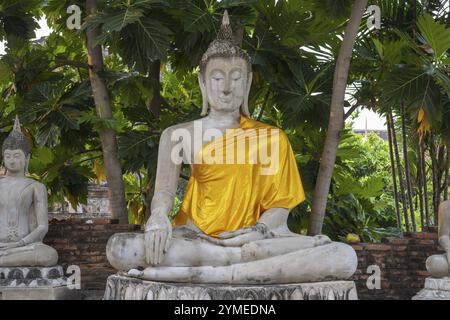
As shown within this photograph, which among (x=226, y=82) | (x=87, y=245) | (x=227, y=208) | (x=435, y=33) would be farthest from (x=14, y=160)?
(x=435, y=33)

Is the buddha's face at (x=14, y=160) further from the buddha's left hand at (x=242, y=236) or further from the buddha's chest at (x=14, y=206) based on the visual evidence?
the buddha's left hand at (x=242, y=236)

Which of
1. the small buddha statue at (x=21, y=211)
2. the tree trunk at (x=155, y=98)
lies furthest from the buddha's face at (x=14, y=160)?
the tree trunk at (x=155, y=98)

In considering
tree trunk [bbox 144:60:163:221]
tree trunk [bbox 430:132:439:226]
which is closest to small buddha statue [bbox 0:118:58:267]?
tree trunk [bbox 144:60:163:221]

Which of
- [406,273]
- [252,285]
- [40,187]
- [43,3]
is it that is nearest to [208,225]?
[252,285]

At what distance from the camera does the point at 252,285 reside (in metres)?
5.10

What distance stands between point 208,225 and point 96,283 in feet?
9.67

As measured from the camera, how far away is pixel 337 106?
24.4 feet

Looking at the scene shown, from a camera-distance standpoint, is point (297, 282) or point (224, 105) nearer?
point (297, 282)

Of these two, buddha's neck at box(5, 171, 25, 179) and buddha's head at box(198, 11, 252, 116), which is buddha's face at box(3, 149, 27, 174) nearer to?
buddha's neck at box(5, 171, 25, 179)

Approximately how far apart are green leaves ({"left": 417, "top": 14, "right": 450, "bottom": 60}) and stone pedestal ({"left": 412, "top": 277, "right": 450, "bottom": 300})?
2224mm

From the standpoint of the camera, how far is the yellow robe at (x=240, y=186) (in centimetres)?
584

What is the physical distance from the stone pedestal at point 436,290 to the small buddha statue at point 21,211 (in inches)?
143

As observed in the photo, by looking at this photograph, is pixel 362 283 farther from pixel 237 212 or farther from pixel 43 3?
pixel 43 3

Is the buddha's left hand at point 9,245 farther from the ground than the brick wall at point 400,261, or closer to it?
farther from the ground
